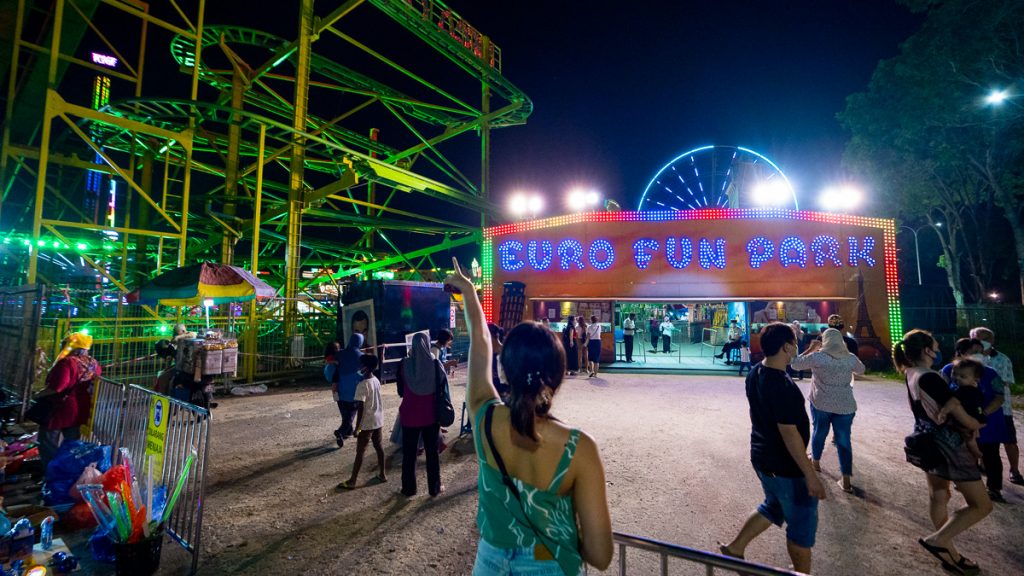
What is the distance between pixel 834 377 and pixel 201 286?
10644 mm

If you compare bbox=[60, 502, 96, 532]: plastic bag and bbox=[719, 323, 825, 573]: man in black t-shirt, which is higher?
bbox=[719, 323, 825, 573]: man in black t-shirt

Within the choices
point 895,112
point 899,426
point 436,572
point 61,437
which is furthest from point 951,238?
point 61,437

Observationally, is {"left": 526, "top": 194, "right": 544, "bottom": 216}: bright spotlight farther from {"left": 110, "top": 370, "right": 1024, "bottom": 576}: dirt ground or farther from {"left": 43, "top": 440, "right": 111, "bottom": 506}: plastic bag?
{"left": 43, "top": 440, "right": 111, "bottom": 506}: plastic bag

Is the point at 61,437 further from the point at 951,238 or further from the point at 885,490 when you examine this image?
the point at 951,238

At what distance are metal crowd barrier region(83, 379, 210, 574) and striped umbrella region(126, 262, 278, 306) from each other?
12.6 feet

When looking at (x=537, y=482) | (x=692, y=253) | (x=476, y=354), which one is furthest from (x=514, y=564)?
(x=692, y=253)

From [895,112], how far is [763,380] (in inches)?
990

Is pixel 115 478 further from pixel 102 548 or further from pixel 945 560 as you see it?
pixel 945 560

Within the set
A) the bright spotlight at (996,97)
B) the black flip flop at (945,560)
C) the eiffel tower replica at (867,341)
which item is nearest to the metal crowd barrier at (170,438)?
the black flip flop at (945,560)

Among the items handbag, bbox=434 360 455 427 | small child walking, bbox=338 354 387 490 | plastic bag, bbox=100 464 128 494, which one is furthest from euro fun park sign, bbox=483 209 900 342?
plastic bag, bbox=100 464 128 494

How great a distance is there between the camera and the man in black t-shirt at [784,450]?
295cm

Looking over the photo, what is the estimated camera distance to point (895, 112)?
20.1 m

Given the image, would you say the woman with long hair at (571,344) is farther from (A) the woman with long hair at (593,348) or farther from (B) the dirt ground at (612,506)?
(B) the dirt ground at (612,506)

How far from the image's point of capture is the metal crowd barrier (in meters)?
3.61
